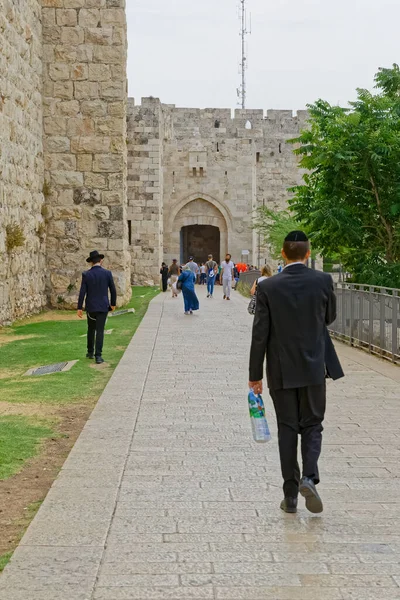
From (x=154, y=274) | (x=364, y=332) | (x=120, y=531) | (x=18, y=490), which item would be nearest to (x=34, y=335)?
(x=364, y=332)

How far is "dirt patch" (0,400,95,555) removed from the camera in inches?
177

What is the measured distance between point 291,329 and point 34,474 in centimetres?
199

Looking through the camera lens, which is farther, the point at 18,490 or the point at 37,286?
the point at 37,286

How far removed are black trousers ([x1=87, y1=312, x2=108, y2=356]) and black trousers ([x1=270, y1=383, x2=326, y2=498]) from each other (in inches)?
254

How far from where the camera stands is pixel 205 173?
130 feet

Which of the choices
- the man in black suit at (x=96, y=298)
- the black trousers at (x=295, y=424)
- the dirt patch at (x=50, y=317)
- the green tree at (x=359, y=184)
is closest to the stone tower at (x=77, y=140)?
the dirt patch at (x=50, y=317)

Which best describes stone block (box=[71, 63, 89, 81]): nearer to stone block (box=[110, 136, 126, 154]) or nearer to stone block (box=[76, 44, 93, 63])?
stone block (box=[76, 44, 93, 63])

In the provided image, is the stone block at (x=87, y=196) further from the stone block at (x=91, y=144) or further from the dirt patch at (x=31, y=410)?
the dirt patch at (x=31, y=410)

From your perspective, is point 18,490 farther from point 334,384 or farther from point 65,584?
point 334,384

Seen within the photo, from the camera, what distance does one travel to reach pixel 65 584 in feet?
11.7

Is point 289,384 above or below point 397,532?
above

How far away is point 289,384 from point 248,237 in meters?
35.8

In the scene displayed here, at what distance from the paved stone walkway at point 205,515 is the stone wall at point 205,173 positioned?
27.6 meters

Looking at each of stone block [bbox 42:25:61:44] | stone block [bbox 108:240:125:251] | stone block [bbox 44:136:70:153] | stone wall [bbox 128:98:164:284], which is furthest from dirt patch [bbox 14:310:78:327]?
stone wall [bbox 128:98:164:284]
